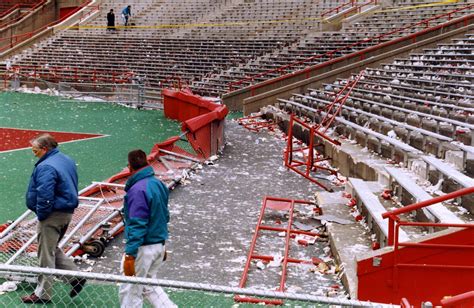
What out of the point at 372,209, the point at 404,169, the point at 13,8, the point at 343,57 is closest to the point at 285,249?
the point at 372,209

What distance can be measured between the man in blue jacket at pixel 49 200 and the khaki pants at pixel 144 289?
106 cm

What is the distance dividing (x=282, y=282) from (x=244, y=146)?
9.55 m

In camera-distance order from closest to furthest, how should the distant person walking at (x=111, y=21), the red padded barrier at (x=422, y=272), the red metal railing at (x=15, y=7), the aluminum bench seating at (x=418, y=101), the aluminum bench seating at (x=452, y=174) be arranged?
the red padded barrier at (x=422, y=272), the aluminum bench seating at (x=452, y=174), the aluminum bench seating at (x=418, y=101), the distant person walking at (x=111, y=21), the red metal railing at (x=15, y=7)

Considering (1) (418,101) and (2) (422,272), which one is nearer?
(2) (422,272)

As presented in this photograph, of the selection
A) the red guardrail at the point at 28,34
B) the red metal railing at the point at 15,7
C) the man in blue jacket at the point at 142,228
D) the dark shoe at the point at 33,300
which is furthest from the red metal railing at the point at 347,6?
the man in blue jacket at the point at 142,228

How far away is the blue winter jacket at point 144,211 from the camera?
4832mm

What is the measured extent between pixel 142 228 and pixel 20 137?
12009 millimetres

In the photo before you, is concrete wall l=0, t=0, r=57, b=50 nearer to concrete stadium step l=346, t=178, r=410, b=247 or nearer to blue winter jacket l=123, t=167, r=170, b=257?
concrete stadium step l=346, t=178, r=410, b=247

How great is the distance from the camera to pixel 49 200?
552cm

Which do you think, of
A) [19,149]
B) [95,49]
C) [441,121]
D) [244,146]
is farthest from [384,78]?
[95,49]

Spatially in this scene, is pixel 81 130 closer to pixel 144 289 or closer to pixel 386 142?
pixel 386 142

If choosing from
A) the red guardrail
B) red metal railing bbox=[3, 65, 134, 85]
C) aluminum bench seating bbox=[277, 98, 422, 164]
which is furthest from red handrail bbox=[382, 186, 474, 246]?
the red guardrail

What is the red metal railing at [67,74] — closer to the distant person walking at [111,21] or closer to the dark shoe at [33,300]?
the distant person walking at [111,21]

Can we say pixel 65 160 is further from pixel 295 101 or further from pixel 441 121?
pixel 295 101
